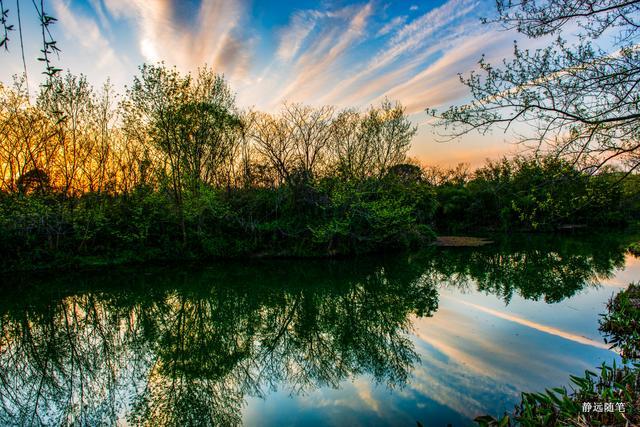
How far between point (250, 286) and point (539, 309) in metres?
10.3

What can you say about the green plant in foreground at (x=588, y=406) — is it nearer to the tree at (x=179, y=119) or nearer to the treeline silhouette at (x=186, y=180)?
the treeline silhouette at (x=186, y=180)

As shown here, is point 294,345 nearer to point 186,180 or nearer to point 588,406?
point 588,406

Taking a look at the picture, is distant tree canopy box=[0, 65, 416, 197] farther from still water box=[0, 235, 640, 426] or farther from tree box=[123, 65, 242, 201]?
still water box=[0, 235, 640, 426]

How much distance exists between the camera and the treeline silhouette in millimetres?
19047

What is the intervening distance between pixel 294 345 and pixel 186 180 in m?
15.9

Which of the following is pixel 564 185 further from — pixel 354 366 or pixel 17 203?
pixel 17 203

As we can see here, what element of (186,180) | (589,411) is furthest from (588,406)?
(186,180)

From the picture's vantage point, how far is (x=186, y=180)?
21.7m

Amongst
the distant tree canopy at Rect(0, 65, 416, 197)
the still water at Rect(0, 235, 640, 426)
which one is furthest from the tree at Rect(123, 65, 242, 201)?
the still water at Rect(0, 235, 640, 426)

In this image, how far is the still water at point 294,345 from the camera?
5.84m

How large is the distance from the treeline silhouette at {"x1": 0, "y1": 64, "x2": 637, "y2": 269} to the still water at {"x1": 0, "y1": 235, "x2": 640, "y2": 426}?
4.24 m

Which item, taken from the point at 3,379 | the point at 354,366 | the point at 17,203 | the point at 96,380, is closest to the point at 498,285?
the point at 354,366

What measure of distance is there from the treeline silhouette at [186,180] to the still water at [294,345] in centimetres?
424

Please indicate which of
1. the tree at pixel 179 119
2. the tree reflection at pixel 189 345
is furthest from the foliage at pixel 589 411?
the tree at pixel 179 119
